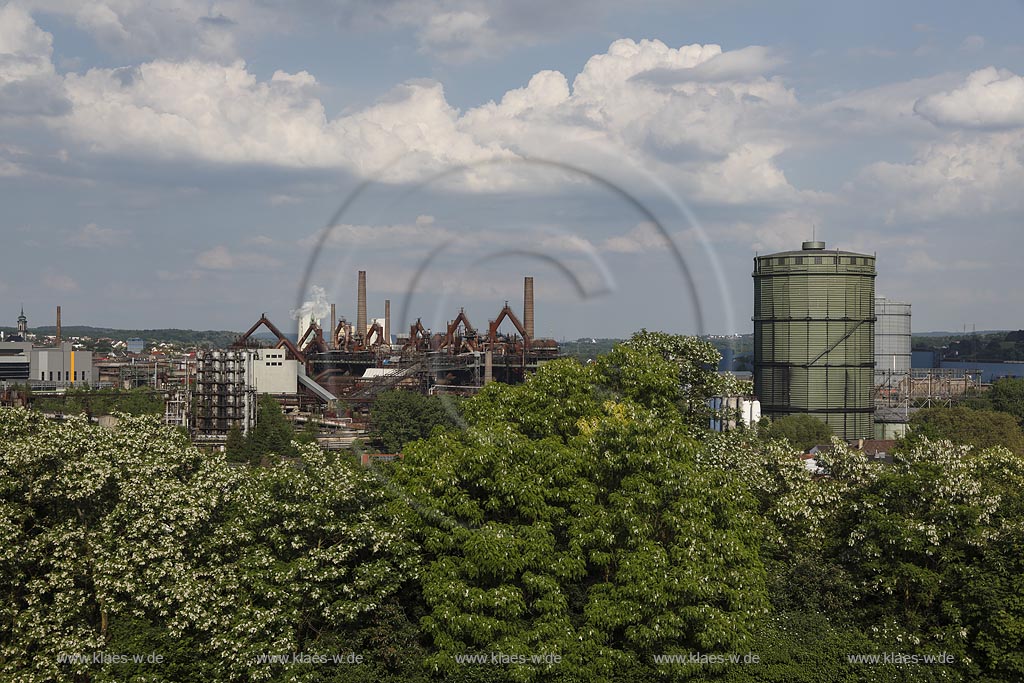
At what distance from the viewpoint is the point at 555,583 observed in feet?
73.7

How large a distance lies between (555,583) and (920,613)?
9.30m

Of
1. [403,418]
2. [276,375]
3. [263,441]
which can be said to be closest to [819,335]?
[403,418]

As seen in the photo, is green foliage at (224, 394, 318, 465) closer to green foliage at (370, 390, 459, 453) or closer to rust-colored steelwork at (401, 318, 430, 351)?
green foliage at (370, 390, 459, 453)

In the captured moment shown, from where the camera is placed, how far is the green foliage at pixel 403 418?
250ft

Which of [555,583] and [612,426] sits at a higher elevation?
[612,426]

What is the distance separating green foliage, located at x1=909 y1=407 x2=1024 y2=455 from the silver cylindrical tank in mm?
20037

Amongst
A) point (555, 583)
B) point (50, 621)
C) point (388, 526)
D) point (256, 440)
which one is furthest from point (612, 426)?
point (256, 440)

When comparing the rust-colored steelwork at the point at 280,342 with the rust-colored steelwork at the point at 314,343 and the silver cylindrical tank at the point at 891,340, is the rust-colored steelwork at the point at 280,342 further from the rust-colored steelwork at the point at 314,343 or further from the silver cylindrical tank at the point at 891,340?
the silver cylindrical tank at the point at 891,340

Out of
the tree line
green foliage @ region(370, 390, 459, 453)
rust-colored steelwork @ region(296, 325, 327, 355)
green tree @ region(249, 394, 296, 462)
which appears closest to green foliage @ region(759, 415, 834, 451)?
green foliage @ region(370, 390, 459, 453)

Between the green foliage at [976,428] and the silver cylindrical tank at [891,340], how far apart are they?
2004 centimetres

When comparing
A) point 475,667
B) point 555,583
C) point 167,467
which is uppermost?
point 167,467

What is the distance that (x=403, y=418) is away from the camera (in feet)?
266

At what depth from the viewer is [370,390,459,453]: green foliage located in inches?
3004

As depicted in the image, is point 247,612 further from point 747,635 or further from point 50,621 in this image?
point 747,635
